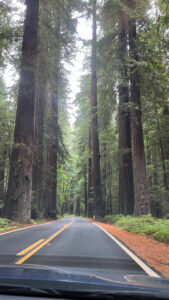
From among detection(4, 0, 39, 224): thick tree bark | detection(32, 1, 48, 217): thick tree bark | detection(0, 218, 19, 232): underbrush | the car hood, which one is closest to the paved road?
the car hood

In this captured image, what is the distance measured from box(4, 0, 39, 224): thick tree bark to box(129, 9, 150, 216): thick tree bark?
18.7 feet

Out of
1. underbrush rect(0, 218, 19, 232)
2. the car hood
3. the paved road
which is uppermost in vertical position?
the car hood

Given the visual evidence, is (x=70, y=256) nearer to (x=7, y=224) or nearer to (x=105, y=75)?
(x=7, y=224)

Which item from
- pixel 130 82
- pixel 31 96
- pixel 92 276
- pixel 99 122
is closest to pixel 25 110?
pixel 31 96

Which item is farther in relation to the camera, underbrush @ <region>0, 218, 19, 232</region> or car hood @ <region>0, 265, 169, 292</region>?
underbrush @ <region>0, 218, 19, 232</region>

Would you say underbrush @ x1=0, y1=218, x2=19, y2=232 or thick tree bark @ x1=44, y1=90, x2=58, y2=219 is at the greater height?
thick tree bark @ x1=44, y1=90, x2=58, y2=219

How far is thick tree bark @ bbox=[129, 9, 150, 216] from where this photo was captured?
13.4 metres

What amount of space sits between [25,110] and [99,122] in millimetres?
10128

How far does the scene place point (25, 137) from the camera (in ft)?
48.1

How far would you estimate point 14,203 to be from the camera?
13664 millimetres

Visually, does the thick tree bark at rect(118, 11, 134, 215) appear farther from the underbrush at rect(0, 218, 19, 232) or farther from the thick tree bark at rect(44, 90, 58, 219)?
the thick tree bark at rect(44, 90, 58, 219)

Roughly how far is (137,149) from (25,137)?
6.34 m

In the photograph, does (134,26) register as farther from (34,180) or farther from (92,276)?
(92,276)

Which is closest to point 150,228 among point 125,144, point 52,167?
point 125,144
